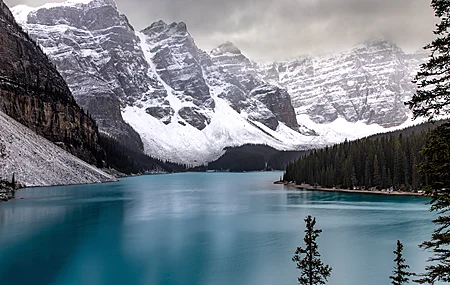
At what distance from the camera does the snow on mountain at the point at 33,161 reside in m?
107

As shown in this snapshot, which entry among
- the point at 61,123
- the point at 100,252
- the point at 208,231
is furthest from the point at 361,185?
the point at 61,123

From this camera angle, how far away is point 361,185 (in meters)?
119

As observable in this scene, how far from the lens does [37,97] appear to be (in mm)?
152375

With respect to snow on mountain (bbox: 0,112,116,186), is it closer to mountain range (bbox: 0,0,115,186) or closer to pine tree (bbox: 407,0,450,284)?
mountain range (bbox: 0,0,115,186)

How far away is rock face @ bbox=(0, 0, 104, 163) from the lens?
470 feet

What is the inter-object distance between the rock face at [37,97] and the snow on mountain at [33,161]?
20.5m

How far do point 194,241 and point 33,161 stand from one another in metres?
81.9

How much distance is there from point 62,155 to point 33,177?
55.8 feet

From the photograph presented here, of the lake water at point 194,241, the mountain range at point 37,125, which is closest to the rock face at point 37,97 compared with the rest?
the mountain range at point 37,125

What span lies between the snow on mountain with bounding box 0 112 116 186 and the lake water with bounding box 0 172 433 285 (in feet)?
89.7

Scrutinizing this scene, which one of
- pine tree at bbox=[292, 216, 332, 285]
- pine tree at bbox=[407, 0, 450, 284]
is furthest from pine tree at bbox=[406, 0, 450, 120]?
pine tree at bbox=[292, 216, 332, 285]

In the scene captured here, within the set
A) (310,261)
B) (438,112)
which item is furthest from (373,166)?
(438,112)

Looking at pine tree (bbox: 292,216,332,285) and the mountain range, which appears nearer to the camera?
pine tree (bbox: 292,216,332,285)

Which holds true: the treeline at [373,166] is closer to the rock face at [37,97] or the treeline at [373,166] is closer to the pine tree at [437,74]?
the rock face at [37,97]
